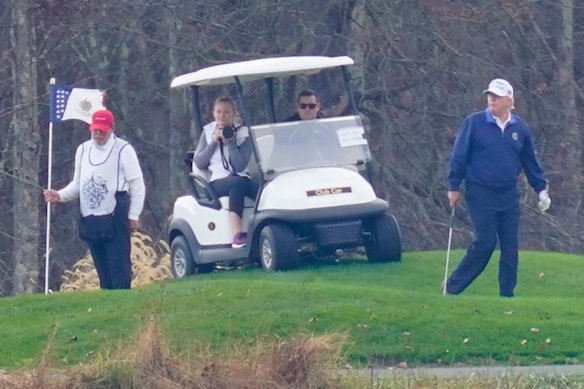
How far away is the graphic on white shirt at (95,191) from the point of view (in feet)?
45.3

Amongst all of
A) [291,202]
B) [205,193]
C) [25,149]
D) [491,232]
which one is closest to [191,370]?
[491,232]

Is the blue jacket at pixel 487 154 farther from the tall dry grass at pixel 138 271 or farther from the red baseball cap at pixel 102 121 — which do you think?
the tall dry grass at pixel 138 271

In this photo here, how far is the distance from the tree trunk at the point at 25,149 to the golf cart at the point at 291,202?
5424mm

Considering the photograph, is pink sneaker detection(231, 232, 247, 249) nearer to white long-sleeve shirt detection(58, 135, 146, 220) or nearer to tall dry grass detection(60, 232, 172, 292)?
white long-sleeve shirt detection(58, 135, 146, 220)

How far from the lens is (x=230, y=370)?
29.9ft

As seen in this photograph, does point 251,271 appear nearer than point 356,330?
No

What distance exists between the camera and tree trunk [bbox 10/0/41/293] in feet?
68.6

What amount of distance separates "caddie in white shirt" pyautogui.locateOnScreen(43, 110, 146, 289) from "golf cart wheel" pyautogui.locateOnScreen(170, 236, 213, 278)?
64.7 inches

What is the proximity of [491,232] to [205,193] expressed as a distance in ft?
10.9

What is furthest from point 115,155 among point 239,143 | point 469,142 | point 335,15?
point 335,15

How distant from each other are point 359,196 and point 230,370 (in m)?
5.87

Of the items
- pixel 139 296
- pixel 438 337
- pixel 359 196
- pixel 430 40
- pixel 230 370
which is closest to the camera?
pixel 230 370

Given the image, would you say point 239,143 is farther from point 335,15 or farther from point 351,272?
point 335,15

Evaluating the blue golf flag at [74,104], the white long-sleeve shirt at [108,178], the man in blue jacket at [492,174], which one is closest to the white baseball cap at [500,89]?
the man in blue jacket at [492,174]
